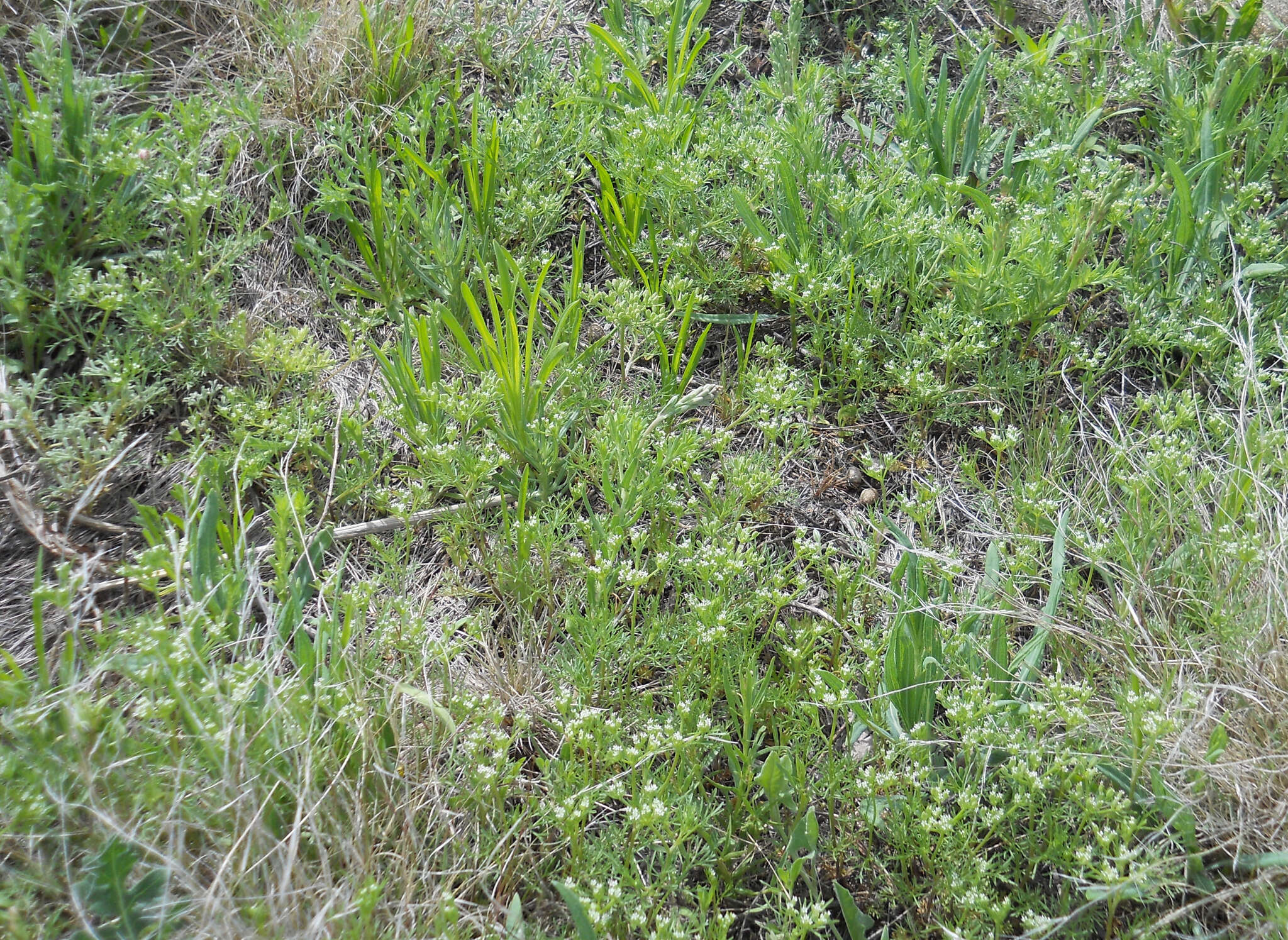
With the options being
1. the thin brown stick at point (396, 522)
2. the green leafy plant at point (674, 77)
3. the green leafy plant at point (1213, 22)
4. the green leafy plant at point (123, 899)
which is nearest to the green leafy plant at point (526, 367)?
the thin brown stick at point (396, 522)

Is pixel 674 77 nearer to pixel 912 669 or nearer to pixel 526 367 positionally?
pixel 526 367

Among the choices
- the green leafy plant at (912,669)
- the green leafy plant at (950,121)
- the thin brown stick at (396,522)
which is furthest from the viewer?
the green leafy plant at (950,121)

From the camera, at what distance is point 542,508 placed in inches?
96.7

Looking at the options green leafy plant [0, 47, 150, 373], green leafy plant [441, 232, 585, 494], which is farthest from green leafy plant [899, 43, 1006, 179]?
green leafy plant [0, 47, 150, 373]

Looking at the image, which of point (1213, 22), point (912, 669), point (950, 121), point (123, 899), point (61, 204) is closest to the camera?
point (123, 899)

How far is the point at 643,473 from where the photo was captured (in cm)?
257

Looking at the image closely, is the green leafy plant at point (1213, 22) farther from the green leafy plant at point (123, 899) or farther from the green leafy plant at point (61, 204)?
the green leafy plant at point (123, 899)

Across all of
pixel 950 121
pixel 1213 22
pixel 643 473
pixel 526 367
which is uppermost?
pixel 1213 22

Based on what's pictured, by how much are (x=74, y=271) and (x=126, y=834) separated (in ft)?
5.45

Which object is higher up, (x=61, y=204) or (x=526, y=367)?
(x=61, y=204)

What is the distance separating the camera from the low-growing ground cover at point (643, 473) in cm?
187

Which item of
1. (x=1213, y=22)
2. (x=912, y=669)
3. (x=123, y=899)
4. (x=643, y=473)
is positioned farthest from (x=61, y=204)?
(x=1213, y=22)

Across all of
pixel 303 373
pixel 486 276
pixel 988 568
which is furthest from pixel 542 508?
pixel 988 568

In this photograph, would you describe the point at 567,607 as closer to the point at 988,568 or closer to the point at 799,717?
the point at 799,717
